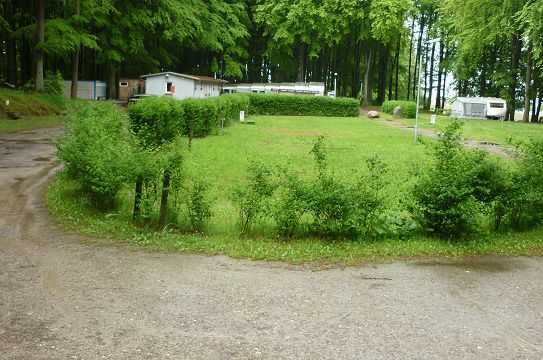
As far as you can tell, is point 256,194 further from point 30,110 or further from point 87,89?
point 87,89

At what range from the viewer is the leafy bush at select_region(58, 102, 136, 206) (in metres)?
8.57

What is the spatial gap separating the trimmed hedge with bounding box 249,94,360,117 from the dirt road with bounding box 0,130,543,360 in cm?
3696

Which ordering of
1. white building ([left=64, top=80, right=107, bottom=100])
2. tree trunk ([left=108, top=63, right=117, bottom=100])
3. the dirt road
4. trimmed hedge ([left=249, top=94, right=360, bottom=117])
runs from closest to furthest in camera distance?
the dirt road < trimmed hedge ([left=249, top=94, right=360, bottom=117]) < tree trunk ([left=108, top=63, right=117, bottom=100]) < white building ([left=64, top=80, right=107, bottom=100])

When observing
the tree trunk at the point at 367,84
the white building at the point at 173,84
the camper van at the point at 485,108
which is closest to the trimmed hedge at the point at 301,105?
the white building at the point at 173,84

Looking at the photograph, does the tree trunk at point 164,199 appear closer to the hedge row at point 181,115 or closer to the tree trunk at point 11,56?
the hedge row at point 181,115

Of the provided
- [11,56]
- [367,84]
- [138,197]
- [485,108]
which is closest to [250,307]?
[138,197]

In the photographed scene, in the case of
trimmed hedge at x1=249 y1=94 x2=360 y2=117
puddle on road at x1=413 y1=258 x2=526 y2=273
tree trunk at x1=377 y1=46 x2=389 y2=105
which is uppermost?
tree trunk at x1=377 y1=46 x2=389 y2=105

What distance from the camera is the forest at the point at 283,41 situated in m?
36.4

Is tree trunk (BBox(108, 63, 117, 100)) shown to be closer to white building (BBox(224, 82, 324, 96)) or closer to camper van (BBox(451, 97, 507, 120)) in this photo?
white building (BBox(224, 82, 324, 96))

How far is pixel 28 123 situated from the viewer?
85.3 feet

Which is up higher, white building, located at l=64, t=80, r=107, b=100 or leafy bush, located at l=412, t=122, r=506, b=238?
white building, located at l=64, t=80, r=107, b=100

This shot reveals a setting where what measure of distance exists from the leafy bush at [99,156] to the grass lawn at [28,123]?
13332 mm

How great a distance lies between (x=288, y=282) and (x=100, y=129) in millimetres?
5476

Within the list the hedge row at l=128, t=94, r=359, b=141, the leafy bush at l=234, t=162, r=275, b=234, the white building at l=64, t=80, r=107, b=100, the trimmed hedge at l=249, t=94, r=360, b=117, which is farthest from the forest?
the leafy bush at l=234, t=162, r=275, b=234
